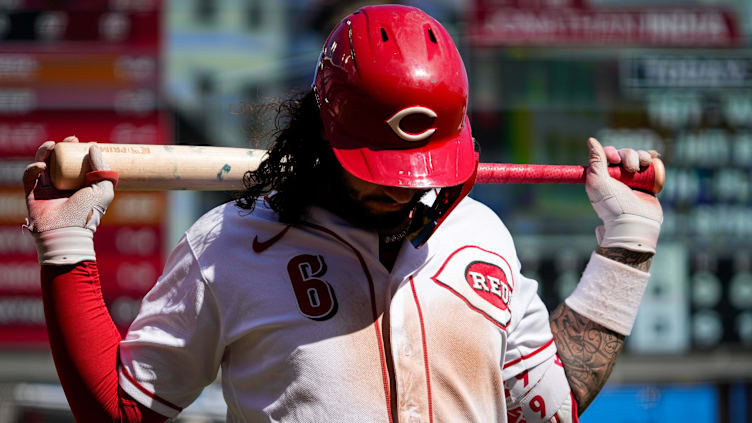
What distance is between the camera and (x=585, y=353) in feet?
6.57

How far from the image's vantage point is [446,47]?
5.62 ft

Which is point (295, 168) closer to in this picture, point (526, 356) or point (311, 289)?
point (311, 289)

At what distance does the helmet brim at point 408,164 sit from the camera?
162cm

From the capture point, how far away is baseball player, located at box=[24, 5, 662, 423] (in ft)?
5.40

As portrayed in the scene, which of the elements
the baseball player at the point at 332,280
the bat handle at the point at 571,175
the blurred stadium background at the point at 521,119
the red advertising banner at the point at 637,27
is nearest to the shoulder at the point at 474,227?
the baseball player at the point at 332,280

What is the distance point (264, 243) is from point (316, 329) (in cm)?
19

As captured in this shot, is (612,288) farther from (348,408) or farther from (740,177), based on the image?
(740,177)

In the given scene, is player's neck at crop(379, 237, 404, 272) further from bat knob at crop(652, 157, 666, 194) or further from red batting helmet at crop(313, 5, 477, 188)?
bat knob at crop(652, 157, 666, 194)

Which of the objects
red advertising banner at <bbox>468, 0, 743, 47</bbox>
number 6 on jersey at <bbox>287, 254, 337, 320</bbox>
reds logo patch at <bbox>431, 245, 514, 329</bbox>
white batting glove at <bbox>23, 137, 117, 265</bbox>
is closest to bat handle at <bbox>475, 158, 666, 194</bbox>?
reds logo patch at <bbox>431, 245, 514, 329</bbox>

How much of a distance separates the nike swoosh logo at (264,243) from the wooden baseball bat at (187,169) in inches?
9.2

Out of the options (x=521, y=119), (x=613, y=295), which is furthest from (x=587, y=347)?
(x=521, y=119)

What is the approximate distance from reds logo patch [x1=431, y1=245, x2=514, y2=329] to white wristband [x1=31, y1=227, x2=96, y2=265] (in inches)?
25.1

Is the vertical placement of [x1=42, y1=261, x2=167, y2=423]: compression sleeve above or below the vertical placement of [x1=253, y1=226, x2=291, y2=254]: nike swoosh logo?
below

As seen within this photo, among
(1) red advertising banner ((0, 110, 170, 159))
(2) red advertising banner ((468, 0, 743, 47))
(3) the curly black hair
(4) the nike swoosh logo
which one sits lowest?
(1) red advertising banner ((0, 110, 170, 159))
